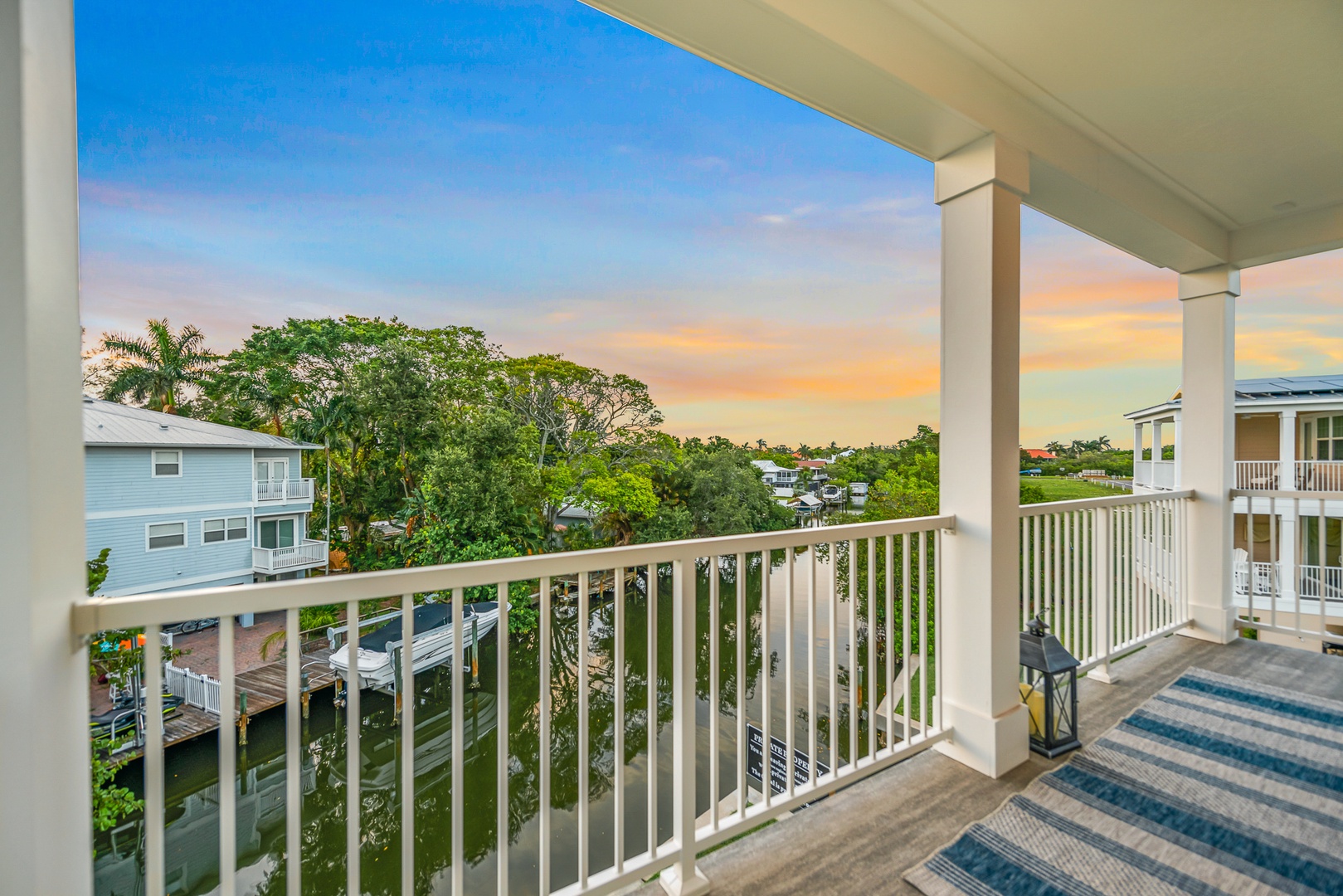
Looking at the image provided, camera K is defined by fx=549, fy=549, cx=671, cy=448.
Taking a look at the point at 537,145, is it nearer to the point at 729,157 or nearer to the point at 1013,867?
the point at 729,157

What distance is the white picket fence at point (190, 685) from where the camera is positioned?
121cm

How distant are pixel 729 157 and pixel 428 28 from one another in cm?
188

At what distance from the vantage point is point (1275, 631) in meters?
3.37

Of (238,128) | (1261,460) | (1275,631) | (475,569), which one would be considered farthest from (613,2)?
(1261,460)

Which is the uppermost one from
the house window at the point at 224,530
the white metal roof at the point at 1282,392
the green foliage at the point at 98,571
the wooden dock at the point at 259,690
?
the white metal roof at the point at 1282,392

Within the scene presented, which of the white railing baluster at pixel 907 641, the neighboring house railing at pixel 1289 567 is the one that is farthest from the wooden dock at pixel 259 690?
the neighboring house railing at pixel 1289 567

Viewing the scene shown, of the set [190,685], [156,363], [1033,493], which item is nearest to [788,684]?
[190,685]

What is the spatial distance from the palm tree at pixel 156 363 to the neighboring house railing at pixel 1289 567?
5.13 metres

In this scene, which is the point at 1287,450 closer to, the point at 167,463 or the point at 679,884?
the point at 679,884

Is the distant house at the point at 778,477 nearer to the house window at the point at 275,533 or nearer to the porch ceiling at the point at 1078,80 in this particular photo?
the porch ceiling at the point at 1078,80

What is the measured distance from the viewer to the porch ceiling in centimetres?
161

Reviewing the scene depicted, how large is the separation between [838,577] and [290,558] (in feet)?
6.21

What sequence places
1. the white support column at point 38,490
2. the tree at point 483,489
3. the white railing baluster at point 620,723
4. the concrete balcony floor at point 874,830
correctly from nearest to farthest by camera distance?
1. the white support column at point 38,490
2. the white railing baluster at point 620,723
3. the concrete balcony floor at point 874,830
4. the tree at point 483,489

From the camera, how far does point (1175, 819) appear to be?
5.88ft
